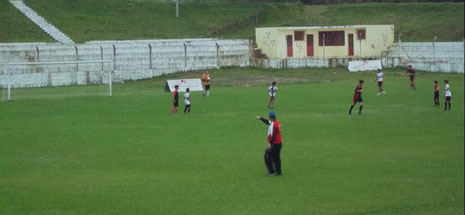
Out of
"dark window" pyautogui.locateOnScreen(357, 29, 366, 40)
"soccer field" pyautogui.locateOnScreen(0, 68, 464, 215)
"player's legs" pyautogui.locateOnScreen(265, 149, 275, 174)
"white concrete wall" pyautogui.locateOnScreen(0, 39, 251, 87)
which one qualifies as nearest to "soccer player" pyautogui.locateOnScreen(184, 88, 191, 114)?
"soccer field" pyautogui.locateOnScreen(0, 68, 464, 215)

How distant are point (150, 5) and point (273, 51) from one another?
52.5 feet

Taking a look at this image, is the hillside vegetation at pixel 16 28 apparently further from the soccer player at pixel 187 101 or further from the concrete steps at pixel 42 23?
the soccer player at pixel 187 101

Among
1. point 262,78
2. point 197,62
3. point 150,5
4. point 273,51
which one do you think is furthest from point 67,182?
point 150,5

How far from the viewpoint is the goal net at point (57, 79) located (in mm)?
57344

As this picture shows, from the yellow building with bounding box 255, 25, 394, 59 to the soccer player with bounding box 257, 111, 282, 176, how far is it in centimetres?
5160

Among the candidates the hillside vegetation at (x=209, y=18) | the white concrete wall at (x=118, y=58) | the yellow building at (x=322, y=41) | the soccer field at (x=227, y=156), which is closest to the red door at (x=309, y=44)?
the yellow building at (x=322, y=41)

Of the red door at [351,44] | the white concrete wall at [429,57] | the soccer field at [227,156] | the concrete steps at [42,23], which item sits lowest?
the soccer field at [227,156]

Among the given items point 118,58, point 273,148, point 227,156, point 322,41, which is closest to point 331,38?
point 322,41

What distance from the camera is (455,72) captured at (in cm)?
6844

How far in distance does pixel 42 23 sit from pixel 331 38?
23.8 m

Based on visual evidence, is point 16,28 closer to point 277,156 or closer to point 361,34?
point 361,34

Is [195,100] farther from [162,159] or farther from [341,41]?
[341,41]

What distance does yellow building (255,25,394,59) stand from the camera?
251 ft

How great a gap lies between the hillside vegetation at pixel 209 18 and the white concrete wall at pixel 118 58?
19.0ft
